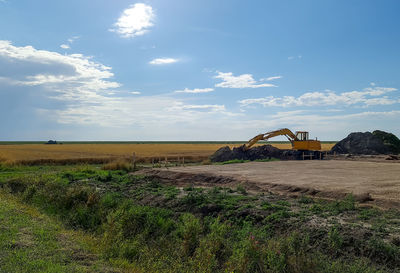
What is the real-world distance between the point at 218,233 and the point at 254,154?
29.7m

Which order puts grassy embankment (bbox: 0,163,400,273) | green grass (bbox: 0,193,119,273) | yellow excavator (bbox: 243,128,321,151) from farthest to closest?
yellow excavator (bbox: 243,128,321,151) < grassy embankment (bbox: 0,163,400,273) < green grass (bbox: 0,193,119,273)

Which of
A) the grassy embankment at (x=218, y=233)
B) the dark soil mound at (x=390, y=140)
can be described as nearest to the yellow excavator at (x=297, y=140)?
the dark soil mound at (x=390, y=140)

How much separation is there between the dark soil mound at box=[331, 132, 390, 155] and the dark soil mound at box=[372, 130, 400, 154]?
2.05 ft

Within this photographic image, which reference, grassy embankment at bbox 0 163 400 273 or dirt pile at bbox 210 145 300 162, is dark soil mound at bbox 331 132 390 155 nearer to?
dirt pile at bbox 210 145 300 162

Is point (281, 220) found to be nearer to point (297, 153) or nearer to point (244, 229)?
point (244, 229)

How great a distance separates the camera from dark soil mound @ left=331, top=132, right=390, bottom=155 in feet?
147

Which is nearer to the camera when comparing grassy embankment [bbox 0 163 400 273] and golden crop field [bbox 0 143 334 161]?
grassy embankment [bbox 0 163 400 273]

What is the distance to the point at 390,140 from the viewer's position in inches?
1841

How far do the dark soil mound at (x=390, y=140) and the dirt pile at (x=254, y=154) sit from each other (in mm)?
15883

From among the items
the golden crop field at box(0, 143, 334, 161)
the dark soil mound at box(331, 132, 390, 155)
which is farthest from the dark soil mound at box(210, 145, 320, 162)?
the golden crop field at box(0, 143, 334, 161)

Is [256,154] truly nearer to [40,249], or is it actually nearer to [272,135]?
[272,135]

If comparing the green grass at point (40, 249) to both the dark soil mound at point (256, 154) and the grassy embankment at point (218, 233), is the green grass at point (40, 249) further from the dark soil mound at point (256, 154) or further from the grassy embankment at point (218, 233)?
the dark soil mound at point (256, 154)

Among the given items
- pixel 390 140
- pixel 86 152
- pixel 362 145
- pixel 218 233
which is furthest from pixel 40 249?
pixel 86 152

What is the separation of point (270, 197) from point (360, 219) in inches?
179
